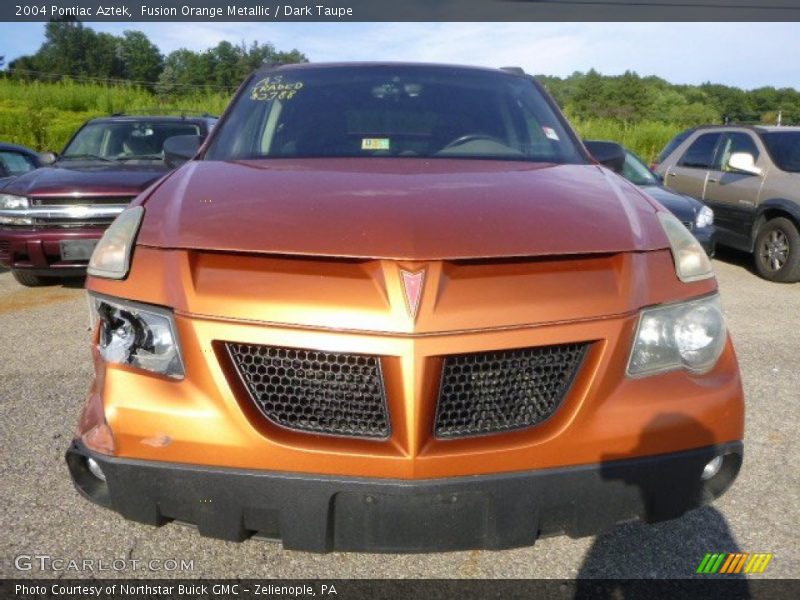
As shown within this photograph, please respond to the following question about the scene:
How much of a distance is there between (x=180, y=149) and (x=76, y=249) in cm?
327

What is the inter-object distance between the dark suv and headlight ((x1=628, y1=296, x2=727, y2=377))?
6.11 metres

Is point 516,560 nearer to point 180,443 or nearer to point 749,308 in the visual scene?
point 180,443

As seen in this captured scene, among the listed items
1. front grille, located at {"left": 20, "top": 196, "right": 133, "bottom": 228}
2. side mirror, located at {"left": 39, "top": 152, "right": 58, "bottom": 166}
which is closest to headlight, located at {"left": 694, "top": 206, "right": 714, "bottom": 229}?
front grille, located at {"left": 20, "top": 196, "right": 133, "bottom": 228}

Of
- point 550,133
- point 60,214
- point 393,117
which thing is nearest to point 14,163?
point 60,214

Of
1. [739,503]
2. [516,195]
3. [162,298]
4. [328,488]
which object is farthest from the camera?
[739,503]

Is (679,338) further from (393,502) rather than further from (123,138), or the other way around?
(123,138)

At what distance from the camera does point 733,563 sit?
228 centimetres

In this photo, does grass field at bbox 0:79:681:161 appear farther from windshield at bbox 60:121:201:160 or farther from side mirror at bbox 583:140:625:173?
side mirror at bbox 583:140:625:173

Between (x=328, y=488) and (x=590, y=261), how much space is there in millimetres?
898

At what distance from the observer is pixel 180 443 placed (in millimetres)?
1674

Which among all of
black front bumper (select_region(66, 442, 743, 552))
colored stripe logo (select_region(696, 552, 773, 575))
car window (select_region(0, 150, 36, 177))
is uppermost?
car window (select_region(0, 150, 36, 177))

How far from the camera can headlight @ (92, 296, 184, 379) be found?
5.73 ft

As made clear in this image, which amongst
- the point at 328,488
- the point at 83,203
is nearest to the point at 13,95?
the point at 83,203

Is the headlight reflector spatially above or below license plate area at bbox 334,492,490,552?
above
